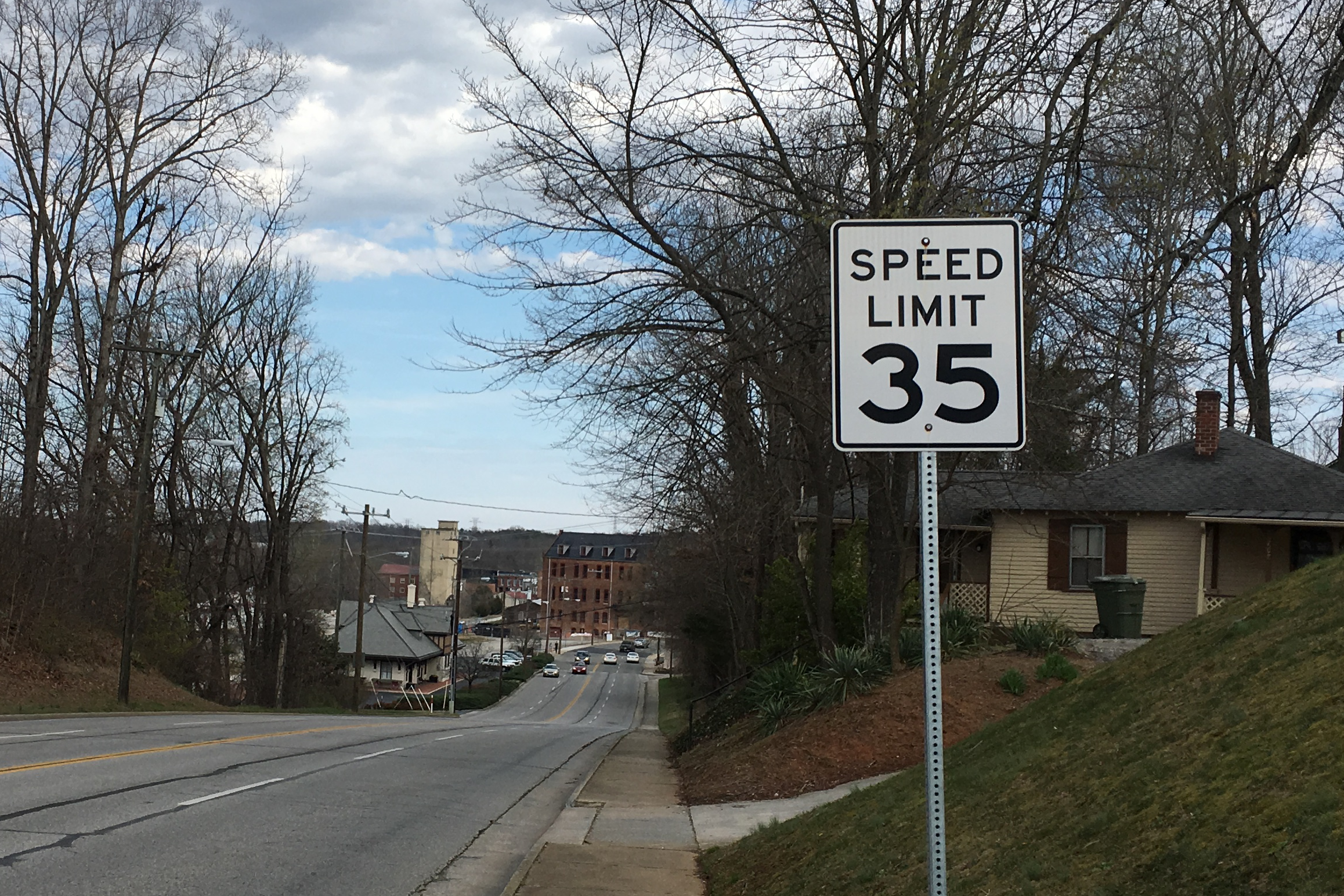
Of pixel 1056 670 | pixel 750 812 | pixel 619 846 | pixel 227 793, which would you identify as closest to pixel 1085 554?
pixel 1056 670

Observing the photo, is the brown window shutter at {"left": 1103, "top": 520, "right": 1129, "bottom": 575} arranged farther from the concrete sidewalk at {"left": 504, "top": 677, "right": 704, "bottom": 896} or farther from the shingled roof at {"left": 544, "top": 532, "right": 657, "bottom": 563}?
the shingled roof at {"left": 544, "top": 532, "right": 657, "bottom": 563}

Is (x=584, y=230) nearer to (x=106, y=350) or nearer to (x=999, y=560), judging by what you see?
(x=999, y=560)

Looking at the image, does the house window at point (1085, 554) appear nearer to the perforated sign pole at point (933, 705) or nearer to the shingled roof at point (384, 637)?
the perforated sign pole at point (933, 705)

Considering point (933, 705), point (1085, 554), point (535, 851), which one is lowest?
point (535, 851)

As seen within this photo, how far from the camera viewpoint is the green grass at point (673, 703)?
47.0 m

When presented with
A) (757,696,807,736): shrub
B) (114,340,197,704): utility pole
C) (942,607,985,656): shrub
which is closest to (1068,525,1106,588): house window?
(942,607,985,656): shrub

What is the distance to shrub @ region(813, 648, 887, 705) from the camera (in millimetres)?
17859

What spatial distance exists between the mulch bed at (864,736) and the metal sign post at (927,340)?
11676 mm

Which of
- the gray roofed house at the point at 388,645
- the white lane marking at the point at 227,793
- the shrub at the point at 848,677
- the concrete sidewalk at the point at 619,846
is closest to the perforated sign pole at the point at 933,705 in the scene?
the concrete sidewalk at the point at 619,846

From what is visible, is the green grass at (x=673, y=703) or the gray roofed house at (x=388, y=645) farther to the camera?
the gray roofed house at (x=388, y=645)

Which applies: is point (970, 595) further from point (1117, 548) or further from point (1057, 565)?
point (1117, 548)

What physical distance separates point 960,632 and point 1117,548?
8765 millimetres

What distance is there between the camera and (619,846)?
11.8m

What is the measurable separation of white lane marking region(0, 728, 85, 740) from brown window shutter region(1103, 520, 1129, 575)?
67.8 ft
